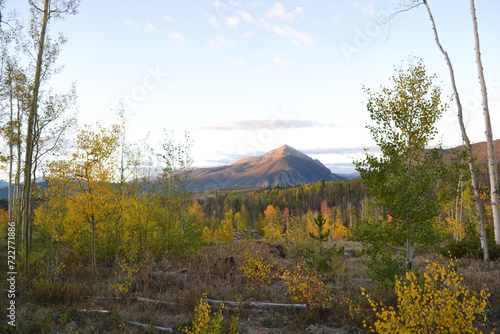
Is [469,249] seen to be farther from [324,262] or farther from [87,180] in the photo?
[87,180]

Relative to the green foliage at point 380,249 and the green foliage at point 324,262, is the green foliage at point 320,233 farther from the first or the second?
the green foliage at point 380,249

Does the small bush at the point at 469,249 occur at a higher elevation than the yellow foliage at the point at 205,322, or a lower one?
lower

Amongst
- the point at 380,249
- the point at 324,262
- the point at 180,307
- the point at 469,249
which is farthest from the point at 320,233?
the point at 180,307

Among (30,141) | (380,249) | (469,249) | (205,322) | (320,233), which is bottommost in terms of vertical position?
(469,249)

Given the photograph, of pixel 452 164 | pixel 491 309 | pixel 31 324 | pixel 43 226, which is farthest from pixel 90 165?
pixel 491 309

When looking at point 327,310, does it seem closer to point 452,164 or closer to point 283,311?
point 283,311

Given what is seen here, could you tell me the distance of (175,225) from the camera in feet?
59.2

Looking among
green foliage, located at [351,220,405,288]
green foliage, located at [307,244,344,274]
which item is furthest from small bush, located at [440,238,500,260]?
green foliage, located at [351,220,405,288]

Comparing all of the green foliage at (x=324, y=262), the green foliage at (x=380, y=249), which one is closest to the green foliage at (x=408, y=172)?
the green foliage at (x=380, y=249)

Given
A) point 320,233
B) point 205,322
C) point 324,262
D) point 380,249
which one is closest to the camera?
point 205,322

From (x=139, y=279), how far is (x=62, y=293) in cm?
248

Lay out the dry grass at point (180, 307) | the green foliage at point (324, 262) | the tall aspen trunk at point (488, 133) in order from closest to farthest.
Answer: the dry grass at point (180, 307), the tall aspen trunk at point (488, 133), the green foliage at point (324, 262)

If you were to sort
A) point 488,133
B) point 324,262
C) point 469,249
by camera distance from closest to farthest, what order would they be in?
point 488,133 < point 324,262 < point 469,249

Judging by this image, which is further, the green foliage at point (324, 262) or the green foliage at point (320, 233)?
the green foliage at point (320, 233)
